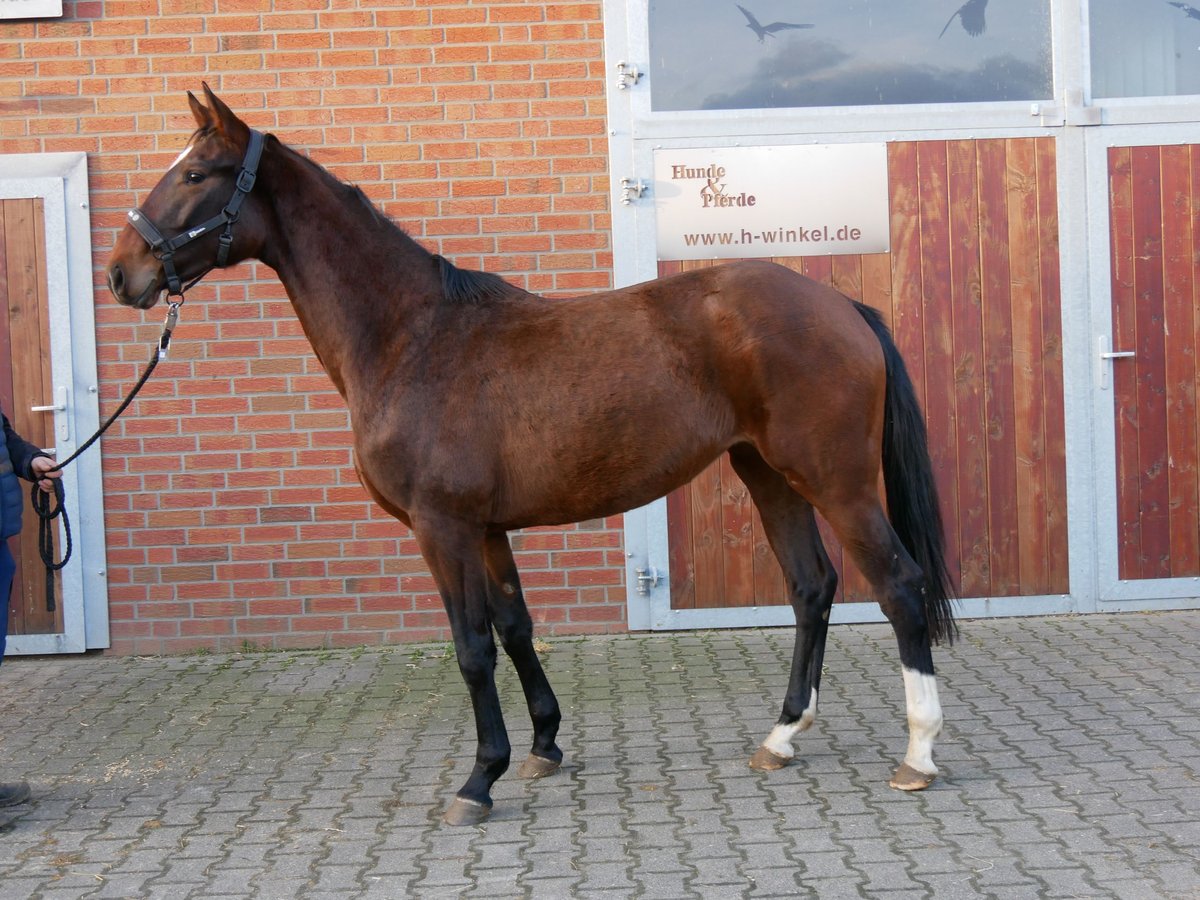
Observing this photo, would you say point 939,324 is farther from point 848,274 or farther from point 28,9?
point 28,9

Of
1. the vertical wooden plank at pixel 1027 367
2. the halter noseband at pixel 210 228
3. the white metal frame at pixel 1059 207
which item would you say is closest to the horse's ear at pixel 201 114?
the halter noseband at pixel 210 228

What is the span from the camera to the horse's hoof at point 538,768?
13.4 ft

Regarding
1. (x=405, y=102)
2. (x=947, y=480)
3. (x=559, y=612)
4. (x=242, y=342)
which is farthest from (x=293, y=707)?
(x=947, y=480)

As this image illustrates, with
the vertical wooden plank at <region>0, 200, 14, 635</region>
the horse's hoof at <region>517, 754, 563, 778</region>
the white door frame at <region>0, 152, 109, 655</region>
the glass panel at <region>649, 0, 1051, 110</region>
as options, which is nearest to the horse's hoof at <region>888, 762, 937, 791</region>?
the horse's hoof at <region>517, 754, 563, 778</region>

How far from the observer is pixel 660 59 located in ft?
20.1

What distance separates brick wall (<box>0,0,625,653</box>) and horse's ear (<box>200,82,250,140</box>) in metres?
2.23

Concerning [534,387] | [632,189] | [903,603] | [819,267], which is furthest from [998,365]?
[534,387]

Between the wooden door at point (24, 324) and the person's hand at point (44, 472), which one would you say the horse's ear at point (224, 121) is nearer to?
the person's hand at point (44, 472)

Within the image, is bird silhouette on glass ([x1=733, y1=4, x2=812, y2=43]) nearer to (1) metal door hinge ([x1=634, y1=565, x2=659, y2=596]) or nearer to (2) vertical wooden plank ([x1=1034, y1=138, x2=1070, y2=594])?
(2) vertical wooden plank ([x1=1034, y1=138, x2=1070, y2=594])

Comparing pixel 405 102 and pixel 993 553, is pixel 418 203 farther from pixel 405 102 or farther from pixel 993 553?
pixel 993 553

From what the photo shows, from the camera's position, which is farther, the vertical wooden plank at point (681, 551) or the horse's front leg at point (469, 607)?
the vertical wooden plank at point (681, 551)

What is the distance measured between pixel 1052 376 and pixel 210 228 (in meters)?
4.36

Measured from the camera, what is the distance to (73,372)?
602cm

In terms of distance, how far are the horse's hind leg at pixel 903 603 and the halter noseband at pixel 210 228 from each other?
7.07ft
